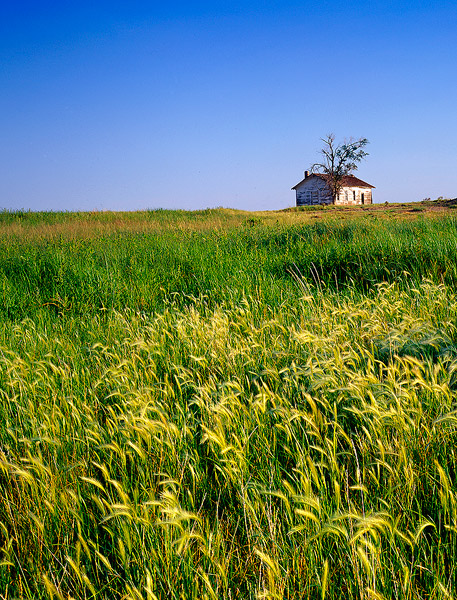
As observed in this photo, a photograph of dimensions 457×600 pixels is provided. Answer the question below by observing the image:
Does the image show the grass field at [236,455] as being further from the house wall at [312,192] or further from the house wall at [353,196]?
the house wall at [353,196]

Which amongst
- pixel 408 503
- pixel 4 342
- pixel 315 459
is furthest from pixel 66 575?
pixel 4 342

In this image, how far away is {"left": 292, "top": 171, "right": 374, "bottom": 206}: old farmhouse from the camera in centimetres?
5809

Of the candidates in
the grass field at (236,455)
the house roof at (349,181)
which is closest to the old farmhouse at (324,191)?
the house roof at (349,181)

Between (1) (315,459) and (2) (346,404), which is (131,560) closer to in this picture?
(1) (315,459)

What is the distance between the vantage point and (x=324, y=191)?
2299 inches

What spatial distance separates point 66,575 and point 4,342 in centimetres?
307

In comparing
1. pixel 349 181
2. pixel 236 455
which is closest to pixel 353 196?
pixel 349 181

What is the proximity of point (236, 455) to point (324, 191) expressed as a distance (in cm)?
5975

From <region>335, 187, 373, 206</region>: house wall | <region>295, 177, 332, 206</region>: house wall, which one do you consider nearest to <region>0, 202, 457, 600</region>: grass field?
<region>295, 177, 332, 206</region>: house wall

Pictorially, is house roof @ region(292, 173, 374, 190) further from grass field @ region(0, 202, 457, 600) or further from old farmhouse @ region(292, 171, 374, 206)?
grass field @ region(0, 202, 457, 600)

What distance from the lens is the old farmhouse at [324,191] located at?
191 feet

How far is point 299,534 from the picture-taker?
5.49ft

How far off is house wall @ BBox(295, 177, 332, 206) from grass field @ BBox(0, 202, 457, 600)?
54.8m

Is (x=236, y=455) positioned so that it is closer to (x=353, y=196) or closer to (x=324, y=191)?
(x=324, y=191)
